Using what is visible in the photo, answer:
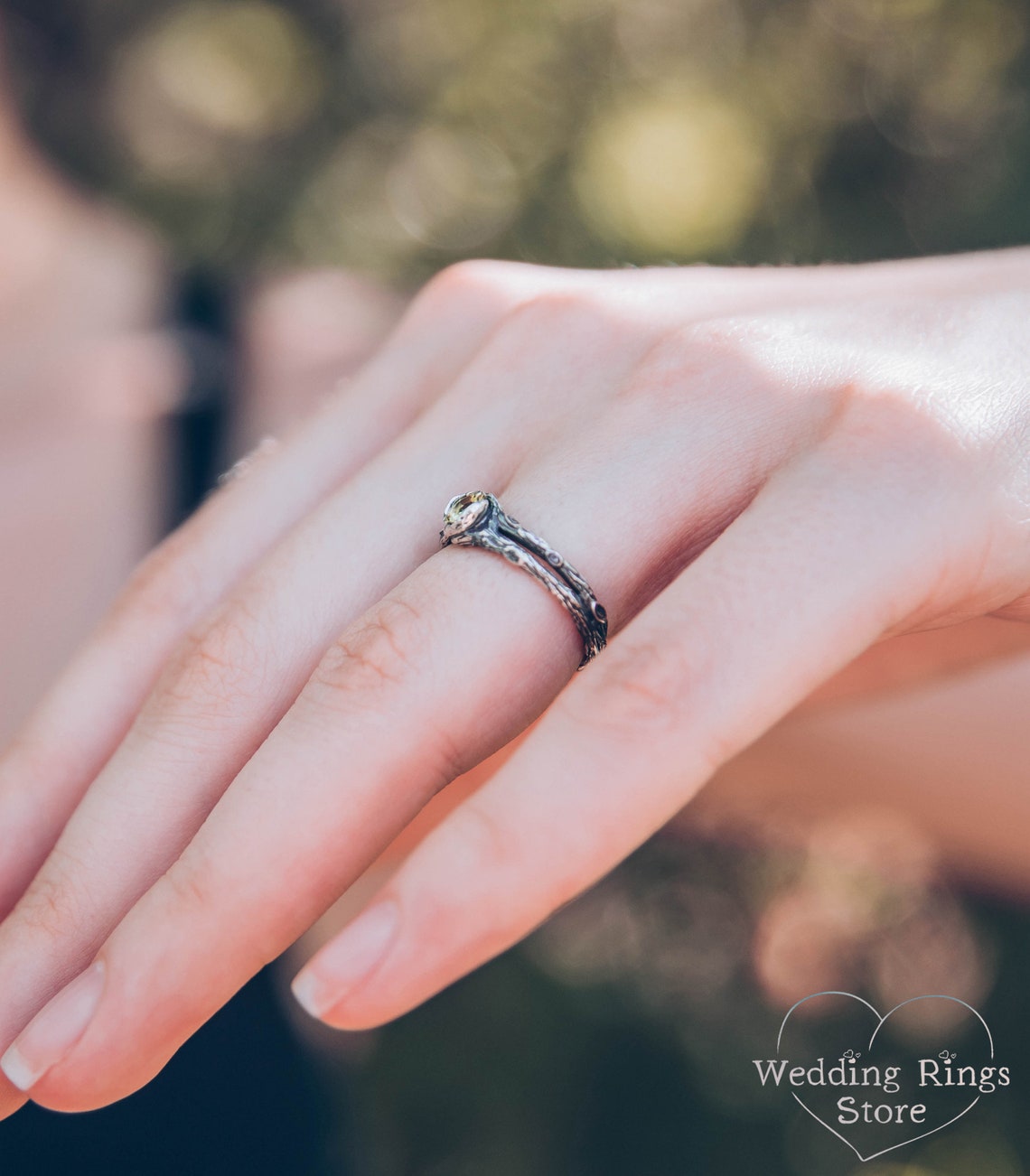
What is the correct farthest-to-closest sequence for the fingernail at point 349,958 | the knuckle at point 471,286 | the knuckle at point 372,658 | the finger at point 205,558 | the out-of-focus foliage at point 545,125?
the out-of-focus foliage at point 545,125
the knuckle at point 471,286
the finger at point 205,558
the knuckle at point 372,658
the fingernail at point 349,958

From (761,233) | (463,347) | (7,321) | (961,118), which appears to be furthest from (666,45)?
(7,321)

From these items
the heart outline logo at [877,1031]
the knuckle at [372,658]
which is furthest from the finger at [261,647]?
the heart outline logo at [877,1031]

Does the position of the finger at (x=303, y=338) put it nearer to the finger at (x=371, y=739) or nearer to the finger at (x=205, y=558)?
the finger at (x=205, y=558)

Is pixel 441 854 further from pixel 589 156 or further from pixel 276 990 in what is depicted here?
pixel 589 156

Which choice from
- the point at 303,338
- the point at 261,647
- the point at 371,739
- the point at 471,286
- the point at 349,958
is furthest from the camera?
the point at 303,338

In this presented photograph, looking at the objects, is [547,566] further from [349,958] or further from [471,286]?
[471,286]

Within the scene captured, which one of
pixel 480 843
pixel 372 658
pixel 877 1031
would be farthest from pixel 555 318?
pixel 877 1031
